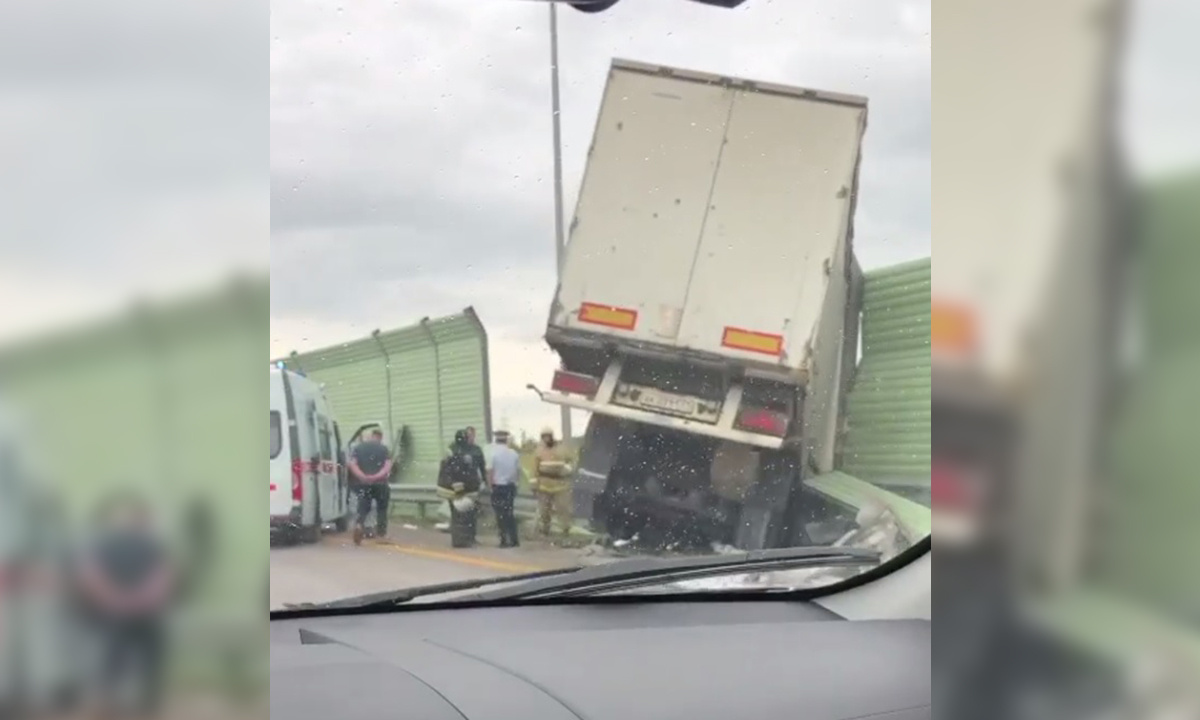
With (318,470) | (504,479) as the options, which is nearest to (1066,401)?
(318,470)

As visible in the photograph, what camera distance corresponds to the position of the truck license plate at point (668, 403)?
245 inches

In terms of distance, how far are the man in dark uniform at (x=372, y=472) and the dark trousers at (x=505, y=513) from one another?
45 centimetres

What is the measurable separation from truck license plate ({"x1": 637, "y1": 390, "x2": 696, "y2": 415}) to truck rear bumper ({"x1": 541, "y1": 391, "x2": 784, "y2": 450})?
0.04 m

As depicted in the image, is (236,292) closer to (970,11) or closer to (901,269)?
(970,11)

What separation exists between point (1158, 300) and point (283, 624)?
2.36 m

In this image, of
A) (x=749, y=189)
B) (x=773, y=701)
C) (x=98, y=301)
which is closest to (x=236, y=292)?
(x=98, y=301)

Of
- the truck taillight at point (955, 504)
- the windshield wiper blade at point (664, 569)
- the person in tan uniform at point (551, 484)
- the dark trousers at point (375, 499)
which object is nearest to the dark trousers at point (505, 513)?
the person in tan uniform at point (551, 484)

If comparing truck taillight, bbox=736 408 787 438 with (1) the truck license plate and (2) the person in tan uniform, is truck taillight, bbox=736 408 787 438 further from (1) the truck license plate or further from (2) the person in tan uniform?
(2) the person in tan uniform

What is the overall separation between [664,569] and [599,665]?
564 millimetres

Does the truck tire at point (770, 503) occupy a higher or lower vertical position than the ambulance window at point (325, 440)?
lower

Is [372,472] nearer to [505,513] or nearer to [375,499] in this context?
[375,499]

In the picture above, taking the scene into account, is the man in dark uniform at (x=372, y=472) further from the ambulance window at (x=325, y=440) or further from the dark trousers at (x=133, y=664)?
the dark trousers at (x=133, y=664)

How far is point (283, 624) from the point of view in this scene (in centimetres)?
289

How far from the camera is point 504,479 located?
5227mm
